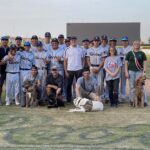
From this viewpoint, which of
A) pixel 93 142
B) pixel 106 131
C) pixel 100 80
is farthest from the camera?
pixel 100 80

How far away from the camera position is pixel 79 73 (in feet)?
35.6

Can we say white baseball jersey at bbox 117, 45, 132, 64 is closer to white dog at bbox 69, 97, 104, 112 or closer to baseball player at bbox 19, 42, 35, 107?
white dog at bbox 69, 97, 104, 112

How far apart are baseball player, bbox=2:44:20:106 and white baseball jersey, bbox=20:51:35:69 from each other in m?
0.14

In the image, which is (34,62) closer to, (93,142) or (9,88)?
(9,88)

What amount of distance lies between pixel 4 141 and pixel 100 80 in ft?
15.4

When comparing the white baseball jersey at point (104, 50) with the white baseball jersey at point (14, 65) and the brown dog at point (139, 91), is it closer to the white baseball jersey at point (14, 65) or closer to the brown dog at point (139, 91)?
the brown dog at point (139, 91)

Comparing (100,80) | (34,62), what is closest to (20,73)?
(34,62)

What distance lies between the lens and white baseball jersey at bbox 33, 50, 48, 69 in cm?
1077

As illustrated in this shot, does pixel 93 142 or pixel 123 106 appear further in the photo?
pixel 123 106

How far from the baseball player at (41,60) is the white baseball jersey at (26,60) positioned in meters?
0.15

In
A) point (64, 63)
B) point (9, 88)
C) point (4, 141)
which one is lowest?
point (4, 141)

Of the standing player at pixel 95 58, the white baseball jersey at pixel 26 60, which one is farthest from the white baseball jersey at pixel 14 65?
the standing player at pixel 95 58

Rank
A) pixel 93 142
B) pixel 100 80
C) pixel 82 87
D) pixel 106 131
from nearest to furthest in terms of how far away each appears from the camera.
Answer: pixel 93 142 → pixel 106 131 → pixel 82 87 → pixel 100 80

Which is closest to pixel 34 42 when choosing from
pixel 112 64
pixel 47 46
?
pixel 47 46
